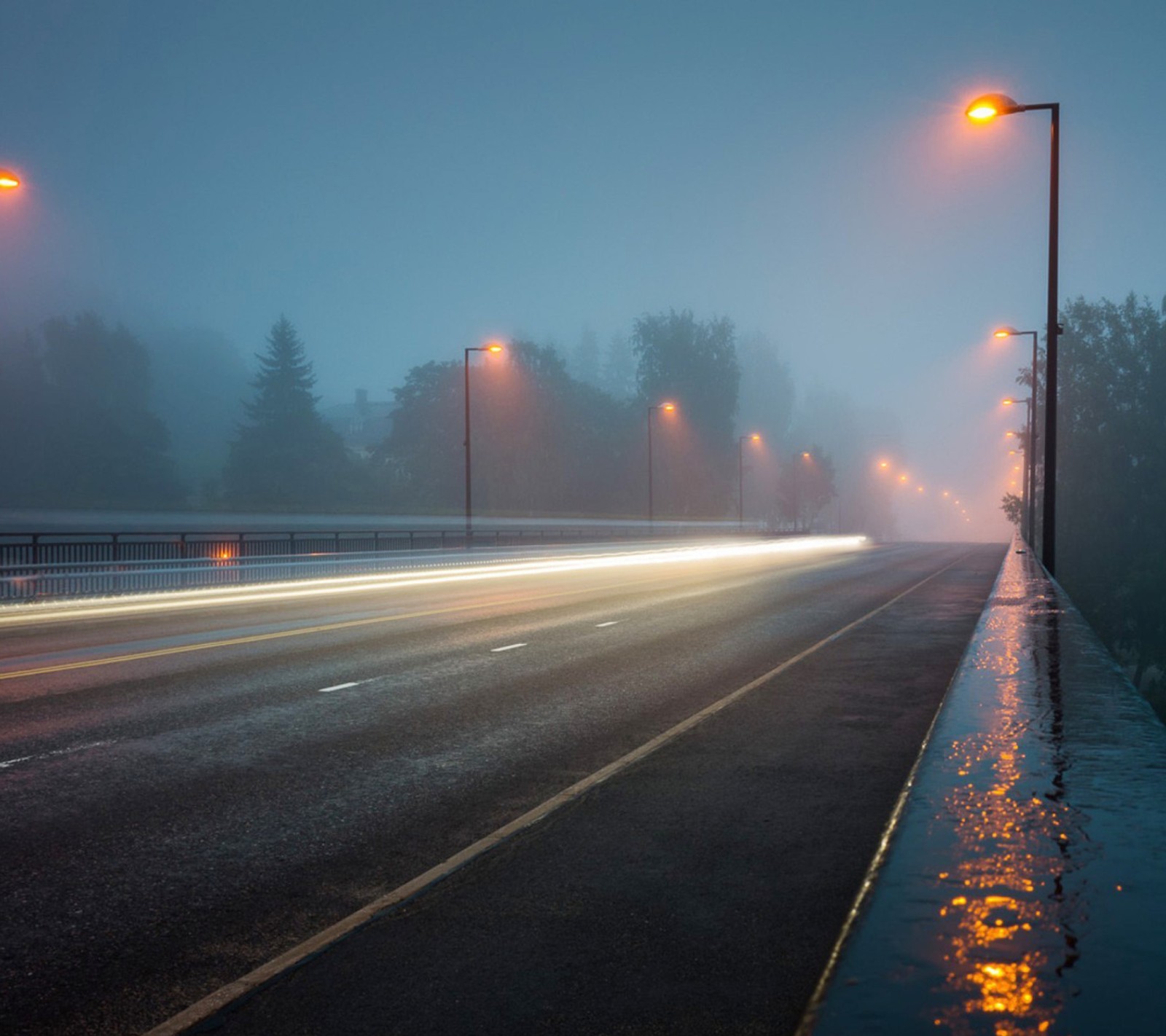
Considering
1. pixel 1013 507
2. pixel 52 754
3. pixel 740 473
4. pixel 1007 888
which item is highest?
pixel 740 473

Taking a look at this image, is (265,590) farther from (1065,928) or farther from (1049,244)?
(1065,928)

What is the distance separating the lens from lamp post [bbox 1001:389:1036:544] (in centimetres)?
5047

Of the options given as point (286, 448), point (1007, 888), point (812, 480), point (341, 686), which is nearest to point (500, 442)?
point (286, 448)

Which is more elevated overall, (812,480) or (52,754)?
(812,480)

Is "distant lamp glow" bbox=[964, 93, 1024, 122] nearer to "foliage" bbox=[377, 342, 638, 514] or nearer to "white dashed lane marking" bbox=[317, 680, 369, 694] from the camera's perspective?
"white dashed lane marking" bbox=[317, 680, 369, 694]

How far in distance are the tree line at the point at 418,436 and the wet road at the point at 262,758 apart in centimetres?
5516

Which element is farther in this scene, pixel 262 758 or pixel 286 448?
pixel 286 448

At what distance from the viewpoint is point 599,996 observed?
3.87 meters

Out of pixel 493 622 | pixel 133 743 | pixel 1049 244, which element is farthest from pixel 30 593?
pixel 1049 244

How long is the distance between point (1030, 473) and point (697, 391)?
67.8 m

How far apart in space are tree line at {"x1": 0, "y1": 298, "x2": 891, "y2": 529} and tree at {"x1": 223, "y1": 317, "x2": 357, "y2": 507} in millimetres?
154

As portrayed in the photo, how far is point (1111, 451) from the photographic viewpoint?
90562 millimetres

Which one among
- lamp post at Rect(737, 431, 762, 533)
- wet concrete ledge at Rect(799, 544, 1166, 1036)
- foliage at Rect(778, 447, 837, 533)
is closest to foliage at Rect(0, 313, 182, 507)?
lamp post at Rect(737, 431, 762, 533)

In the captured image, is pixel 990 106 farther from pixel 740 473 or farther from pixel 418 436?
pixel 418 436
